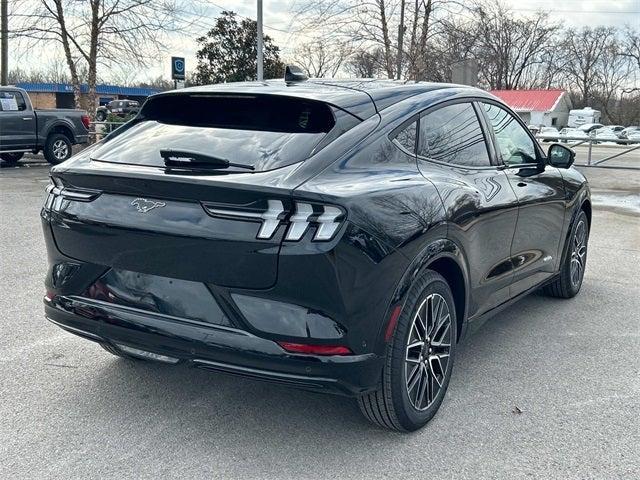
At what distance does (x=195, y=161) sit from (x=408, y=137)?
1144 millimetres

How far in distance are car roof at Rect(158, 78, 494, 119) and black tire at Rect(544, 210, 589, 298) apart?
222 cm

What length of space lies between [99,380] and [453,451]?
6.73 ft

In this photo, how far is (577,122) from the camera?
66.2 metres

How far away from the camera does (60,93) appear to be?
204ft

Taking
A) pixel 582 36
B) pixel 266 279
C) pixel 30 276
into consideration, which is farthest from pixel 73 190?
pixel 582 36

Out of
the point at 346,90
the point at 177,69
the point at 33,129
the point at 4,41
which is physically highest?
the point at 4,41

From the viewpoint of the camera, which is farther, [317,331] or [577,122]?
[577,122]

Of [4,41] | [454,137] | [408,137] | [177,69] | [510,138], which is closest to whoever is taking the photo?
[408,137]

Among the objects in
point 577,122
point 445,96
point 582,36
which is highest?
point 582,36

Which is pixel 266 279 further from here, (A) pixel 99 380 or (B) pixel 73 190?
(A) pixel 99 380

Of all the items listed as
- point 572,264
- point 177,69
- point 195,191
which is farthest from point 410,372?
point 177,69

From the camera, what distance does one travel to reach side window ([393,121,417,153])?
11.2 feet

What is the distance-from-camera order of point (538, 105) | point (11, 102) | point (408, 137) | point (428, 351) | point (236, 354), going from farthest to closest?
point (538, 105) → point (11, 102) → point (408, 137) → point (428, 351) → point (236, 354)

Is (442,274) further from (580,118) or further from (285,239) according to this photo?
(580,118)
